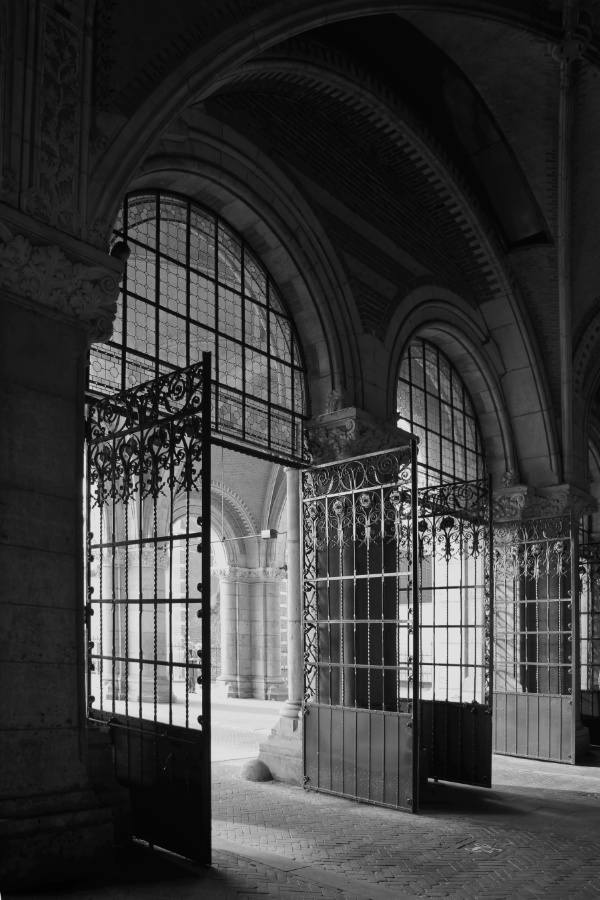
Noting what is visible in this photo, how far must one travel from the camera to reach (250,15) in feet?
21.5

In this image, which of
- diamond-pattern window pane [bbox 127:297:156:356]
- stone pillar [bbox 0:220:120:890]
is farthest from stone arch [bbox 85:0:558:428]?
diamond-pattern window pane [bbox 127:297:156:356]

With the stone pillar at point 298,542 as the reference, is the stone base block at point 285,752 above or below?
below

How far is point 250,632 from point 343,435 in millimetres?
12219

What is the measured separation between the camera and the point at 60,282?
213 inches

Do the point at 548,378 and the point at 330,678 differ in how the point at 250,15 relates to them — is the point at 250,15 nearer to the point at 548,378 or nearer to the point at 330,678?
the point at 330,678

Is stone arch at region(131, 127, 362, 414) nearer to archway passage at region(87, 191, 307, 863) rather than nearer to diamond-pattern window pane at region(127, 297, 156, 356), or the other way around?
archway passage at region(87, 191, 307, 863)

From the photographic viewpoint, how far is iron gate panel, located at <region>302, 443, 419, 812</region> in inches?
316

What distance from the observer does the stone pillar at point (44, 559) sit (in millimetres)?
4906

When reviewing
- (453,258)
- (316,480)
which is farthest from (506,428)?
(316,480)

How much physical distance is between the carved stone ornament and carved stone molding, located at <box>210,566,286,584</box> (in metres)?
15.3

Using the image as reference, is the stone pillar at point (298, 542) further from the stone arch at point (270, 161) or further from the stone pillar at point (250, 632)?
the stone pillar at point (250, 632)

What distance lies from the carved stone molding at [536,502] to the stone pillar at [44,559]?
8727mm

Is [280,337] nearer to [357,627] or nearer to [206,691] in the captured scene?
[357,627]

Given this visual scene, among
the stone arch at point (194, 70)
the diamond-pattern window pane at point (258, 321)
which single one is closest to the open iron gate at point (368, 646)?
the diamond-pattern window pane at point (258, 321)
